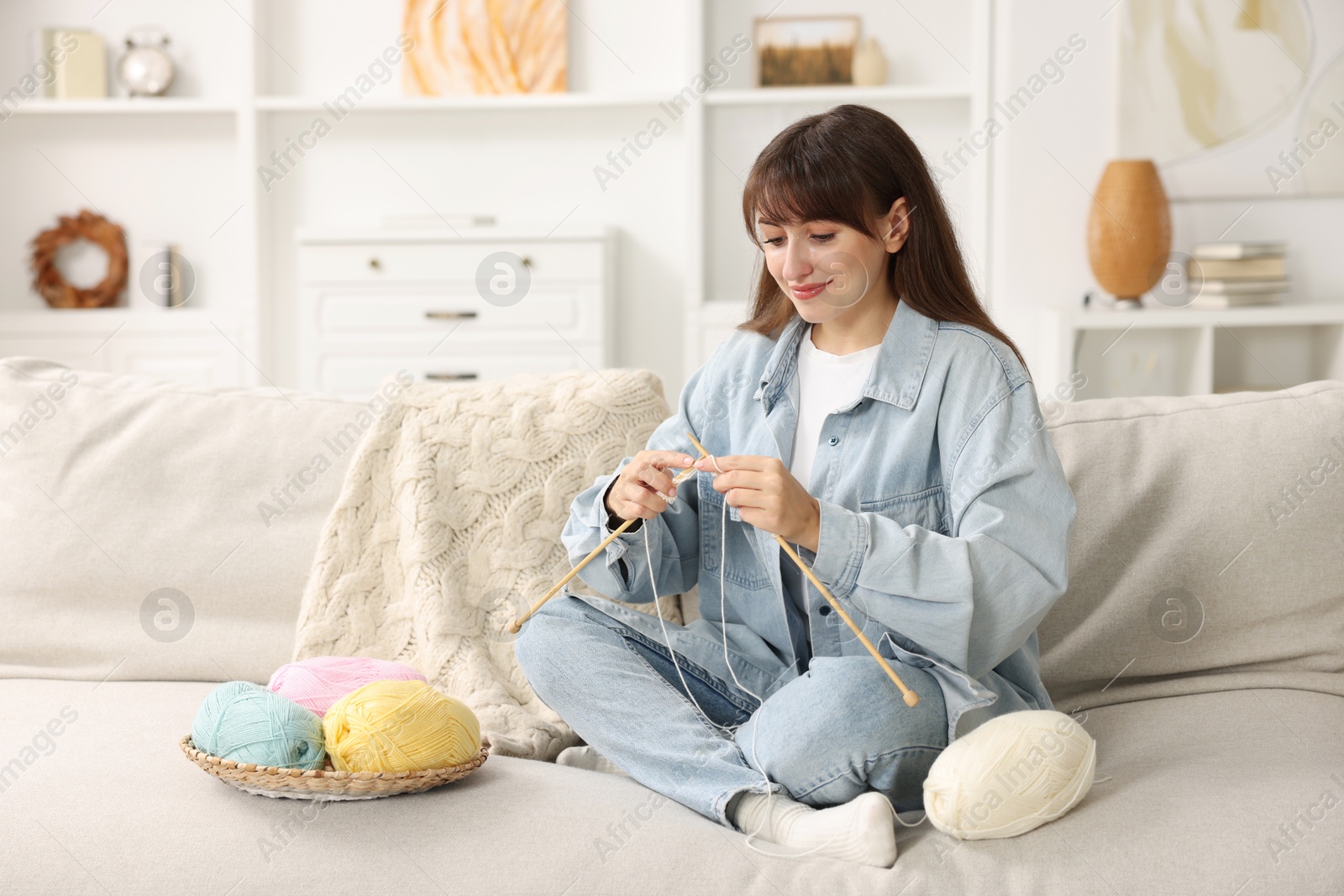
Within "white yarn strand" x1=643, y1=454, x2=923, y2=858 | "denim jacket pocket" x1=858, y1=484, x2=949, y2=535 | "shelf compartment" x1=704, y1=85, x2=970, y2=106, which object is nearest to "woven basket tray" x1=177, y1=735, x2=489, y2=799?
"white yarn strand" x1=643, y1=454, x2=923, y2=858

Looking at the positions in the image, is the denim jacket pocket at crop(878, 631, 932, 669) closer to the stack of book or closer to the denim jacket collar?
the denim jacket collar

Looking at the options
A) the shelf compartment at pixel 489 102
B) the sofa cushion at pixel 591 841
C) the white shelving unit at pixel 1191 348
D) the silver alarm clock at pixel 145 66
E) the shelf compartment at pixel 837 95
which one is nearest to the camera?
the sofa cushion at pixel 591 841

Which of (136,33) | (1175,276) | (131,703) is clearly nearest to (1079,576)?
(131,703)

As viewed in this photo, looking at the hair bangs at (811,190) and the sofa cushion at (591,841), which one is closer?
the sofa cushion at (591,841)

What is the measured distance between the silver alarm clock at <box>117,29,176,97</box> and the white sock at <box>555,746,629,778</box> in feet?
10.7

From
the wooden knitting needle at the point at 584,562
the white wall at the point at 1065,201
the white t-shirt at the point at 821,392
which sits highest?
the white wall at the point at 1065,201

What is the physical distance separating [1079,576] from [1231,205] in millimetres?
2205

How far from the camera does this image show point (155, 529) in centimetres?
167

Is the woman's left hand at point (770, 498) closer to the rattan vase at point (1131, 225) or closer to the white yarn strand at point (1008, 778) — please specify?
the white yarn strand at point (1008, 778)

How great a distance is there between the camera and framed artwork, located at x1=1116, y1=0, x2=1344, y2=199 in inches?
125

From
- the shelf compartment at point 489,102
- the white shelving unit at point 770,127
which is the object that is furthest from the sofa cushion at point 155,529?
the shelf compartment at point 489,102

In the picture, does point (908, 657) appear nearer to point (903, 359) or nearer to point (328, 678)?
point (903, 359)

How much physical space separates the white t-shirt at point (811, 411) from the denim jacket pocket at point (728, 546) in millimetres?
38

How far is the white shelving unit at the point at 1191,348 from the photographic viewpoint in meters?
2.99
